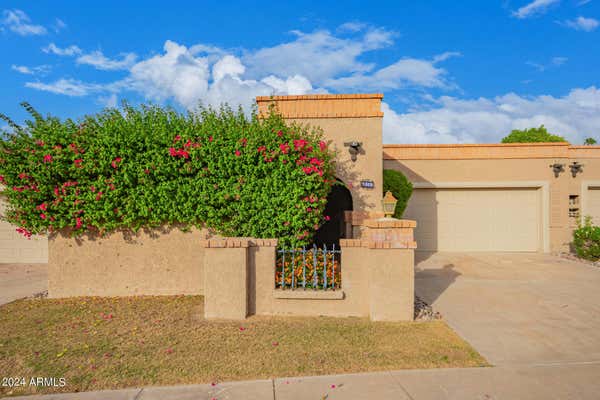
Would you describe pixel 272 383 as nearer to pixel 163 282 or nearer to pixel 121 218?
pixel 163 282

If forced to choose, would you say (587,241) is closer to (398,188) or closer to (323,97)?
(398,188)

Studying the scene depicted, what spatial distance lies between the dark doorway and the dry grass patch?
5711 mm

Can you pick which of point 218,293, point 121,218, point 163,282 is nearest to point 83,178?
Result: point 121,218

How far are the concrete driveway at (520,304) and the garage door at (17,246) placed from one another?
10258 millimetres

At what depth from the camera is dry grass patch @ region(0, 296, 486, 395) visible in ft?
12.1

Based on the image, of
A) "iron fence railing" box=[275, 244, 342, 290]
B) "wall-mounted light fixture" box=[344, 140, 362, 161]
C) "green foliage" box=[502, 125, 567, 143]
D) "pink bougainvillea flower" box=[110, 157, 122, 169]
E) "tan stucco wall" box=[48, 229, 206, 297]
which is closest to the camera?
"iron fence railing" box=[275, 244, 342, 290]

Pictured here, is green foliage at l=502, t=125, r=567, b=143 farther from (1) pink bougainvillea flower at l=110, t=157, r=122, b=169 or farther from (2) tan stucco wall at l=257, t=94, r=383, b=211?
A: (1) pink bougainvillea flower at l=110, t=157, r=122, b=169

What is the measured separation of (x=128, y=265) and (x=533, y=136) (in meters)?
21.8

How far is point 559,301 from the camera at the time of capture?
6.17 metres

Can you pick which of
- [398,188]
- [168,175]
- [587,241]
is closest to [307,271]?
[168,175]

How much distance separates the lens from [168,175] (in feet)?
20.3

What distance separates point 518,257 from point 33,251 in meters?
14.1

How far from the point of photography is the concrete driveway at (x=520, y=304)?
423 cm

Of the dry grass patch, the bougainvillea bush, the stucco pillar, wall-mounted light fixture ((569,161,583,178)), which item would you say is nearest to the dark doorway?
the bougainvillea bush
